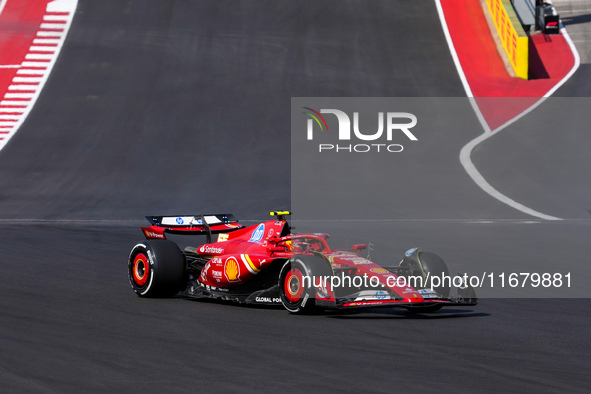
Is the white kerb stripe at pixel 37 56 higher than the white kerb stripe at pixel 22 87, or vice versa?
the white kerb stripe at pixel 37 56

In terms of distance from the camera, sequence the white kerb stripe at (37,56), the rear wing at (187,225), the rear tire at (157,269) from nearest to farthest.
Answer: the rear tire at (157,269)
the rear wing at (187,225)
the white kerb stripe at (37,56)

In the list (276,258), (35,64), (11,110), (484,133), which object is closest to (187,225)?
(276,258)

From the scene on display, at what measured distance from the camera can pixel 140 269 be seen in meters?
11.7

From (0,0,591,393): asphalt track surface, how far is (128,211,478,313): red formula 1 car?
23 centimetres

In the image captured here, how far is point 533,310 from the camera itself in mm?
10641

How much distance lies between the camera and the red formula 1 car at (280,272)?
32.2ft

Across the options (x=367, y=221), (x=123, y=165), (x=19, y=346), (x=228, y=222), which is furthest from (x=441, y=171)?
(x=19, y=346)

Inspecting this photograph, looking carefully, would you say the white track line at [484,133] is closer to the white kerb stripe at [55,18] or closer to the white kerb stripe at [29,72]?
the white kerb stripe at [29,72]

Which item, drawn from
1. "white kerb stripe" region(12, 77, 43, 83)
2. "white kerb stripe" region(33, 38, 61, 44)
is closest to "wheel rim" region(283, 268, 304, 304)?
"white kerb stripe" region(12, 77, 43, 83)

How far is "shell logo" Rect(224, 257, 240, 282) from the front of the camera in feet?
35.6

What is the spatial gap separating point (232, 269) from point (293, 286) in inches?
42.3

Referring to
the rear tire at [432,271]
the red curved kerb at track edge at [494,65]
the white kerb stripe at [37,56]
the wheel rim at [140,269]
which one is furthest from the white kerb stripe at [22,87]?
the rear tire at [432,271]

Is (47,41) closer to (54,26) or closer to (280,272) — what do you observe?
(54,26)

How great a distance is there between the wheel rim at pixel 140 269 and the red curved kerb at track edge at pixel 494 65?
18.3 meters
